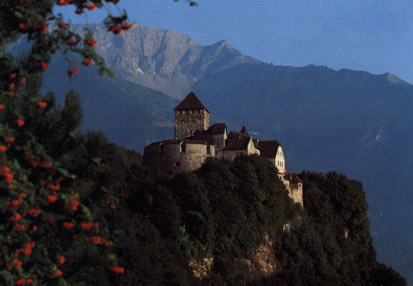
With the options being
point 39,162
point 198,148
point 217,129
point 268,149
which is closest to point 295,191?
point 268,149

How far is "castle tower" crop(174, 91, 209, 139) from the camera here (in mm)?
75662

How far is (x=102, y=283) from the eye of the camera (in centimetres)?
4394

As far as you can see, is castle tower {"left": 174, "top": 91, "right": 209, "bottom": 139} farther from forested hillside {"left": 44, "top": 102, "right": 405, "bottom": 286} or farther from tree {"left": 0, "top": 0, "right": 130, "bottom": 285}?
tree {"left": 0, "top": 0, "right": 130, "bottom": 285}

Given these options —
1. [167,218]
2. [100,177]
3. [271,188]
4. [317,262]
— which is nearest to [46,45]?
[100,177]

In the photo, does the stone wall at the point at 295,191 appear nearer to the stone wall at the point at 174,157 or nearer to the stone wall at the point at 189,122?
the stone wall at the point at 189,122

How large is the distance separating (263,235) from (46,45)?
189ft

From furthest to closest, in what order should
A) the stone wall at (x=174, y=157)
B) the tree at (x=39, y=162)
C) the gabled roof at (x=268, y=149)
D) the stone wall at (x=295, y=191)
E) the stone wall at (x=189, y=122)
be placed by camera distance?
the stone wall at (x=295, y=191) → the gabled roof at (x=268, y=149) → the stone wall at (x=189, y=122) → the stone wall at (x=174, y=157) → the tree at (x=39, y=162)

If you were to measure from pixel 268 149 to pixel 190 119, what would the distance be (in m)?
13.1

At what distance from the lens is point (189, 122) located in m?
76.4

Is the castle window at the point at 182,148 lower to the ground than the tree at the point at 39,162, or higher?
higher

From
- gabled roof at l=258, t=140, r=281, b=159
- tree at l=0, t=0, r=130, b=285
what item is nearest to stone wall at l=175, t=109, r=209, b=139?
gabled roof at l=258, t=140, r=281, b=159

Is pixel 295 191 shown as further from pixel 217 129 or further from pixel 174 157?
pixel 174 157

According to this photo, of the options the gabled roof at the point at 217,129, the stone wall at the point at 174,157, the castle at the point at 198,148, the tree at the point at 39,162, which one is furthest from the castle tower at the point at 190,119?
the tree at the point at 39,162

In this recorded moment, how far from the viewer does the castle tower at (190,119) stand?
2979 inches
